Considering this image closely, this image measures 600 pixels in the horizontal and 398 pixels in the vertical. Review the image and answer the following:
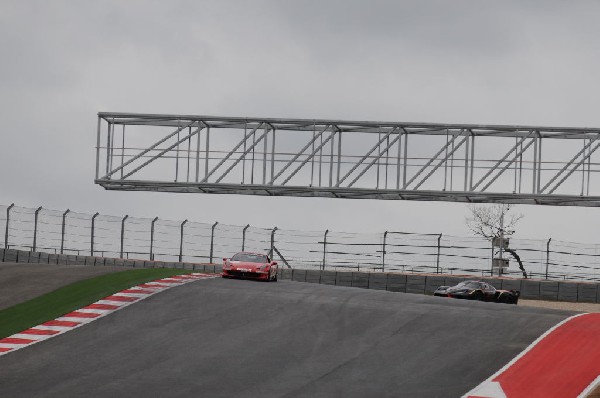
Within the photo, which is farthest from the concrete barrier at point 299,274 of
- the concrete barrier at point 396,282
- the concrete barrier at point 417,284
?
the concrete barrier at point 417,284

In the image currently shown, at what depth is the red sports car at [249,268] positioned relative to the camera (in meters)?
36.9

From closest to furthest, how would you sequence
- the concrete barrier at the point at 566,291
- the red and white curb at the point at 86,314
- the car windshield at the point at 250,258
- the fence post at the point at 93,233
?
the red and white curb at the point at 86,314 < the car windshield at the point at 250,258 < the concrete barrier at the point at 566,291 < the fence post at the point at 93,233

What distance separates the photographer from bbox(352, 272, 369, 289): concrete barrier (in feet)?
156

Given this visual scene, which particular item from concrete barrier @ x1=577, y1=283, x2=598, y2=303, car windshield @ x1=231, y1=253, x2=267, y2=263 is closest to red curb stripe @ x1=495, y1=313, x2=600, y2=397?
car windshield @ x1=231, y1=253, x2=267, y2=263

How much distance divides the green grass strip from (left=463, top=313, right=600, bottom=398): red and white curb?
40.3ft

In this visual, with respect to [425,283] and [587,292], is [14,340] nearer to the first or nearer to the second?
[425,283]

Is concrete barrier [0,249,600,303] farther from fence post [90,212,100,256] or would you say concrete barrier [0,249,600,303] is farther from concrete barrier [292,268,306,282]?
fence post [90,212,100,256]

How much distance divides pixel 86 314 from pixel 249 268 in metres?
9.18

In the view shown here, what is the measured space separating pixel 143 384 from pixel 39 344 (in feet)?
18.3

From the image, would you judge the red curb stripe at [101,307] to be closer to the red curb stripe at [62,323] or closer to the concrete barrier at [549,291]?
the red curb stripe at [62,323]

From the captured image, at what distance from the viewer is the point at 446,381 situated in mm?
20766

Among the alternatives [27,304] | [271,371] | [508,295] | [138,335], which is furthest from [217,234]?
[271,371]

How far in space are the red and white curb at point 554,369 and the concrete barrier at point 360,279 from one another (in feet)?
71.4

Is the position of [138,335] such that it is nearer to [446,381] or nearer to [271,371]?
[271,371]
